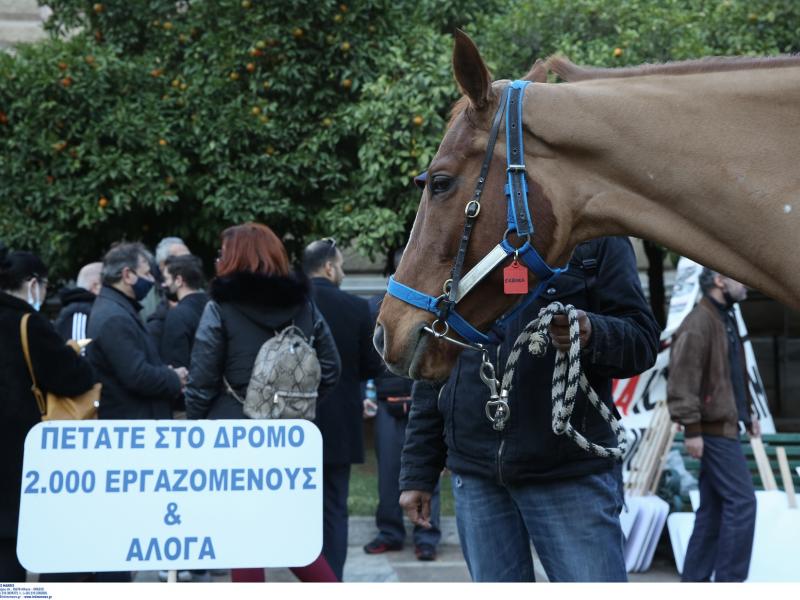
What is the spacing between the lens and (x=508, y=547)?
10.3ft

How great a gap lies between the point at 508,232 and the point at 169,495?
74.2 inches

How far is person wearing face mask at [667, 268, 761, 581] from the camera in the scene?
645cm

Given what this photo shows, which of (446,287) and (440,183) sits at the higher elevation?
(440,183)

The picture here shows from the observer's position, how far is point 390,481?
7.64m

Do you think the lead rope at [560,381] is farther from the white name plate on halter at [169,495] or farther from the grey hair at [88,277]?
the grey hair at [88,277]

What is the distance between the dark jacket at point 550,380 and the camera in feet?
9.78

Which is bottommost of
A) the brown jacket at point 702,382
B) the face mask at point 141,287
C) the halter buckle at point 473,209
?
the brown jacket at point 702,382

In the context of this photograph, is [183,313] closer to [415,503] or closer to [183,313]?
[183,313]

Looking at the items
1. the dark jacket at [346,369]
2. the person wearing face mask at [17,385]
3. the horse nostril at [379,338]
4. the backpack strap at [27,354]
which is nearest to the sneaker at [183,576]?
the dark jacket at [346,369]

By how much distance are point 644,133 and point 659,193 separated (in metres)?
0.15

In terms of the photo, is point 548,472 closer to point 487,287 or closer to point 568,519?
point 568,519

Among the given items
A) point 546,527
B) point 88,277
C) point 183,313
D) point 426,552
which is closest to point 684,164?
point 546,527

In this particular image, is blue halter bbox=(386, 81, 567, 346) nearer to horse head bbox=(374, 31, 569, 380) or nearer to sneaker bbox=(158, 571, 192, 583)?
horse head bbox=(374, 31, 569, 380)

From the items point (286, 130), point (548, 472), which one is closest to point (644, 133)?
point (548, 472)
